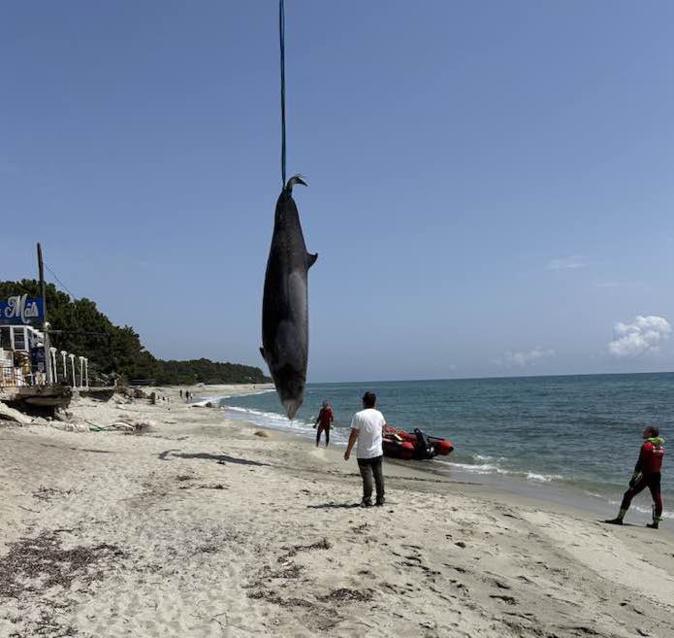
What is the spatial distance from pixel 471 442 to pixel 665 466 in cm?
993

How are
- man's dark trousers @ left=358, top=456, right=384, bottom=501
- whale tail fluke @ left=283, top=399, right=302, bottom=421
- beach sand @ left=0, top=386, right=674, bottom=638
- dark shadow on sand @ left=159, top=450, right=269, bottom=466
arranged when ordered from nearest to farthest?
1. whale tail fluke @ left=283, top=399, right=302, bottom=421
2. beach sand @ left=0, top=386, right=674, bottom=638
3. man's dark trousers @ left=358, top=456, right=384, bottom=501
4. dark shadow on sand @ left=159, top=450, right=269, bottom=466

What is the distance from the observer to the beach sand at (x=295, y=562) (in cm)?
523

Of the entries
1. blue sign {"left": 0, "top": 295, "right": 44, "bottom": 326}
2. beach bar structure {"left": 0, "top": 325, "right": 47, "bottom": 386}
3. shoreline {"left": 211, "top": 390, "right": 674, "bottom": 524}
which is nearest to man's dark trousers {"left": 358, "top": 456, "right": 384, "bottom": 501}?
shoreline {"left": 211, "top": 390, "right": 674, "bottom": 524}

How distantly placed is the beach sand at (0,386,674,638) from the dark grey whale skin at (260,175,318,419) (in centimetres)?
263

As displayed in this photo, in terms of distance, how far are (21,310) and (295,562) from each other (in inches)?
1331

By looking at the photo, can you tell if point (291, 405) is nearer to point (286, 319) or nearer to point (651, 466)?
point (286, 319)

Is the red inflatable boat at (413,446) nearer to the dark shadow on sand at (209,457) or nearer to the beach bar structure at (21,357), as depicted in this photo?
the dark shadow on sand at (209,457)

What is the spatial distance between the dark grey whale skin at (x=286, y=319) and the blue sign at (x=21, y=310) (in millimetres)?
34095

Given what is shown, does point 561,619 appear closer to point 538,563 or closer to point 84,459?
point 538,563

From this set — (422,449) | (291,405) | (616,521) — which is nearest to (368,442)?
(616,521)

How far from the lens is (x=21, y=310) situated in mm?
35000

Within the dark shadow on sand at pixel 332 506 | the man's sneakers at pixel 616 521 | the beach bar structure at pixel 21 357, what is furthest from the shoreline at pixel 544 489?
the beach bar structure at pixel 21 357

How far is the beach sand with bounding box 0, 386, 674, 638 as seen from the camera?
5234mm

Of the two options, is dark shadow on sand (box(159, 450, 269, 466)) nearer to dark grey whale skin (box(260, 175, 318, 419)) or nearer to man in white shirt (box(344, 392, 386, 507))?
man in white shirt (box(344, 392, 386, 507))
